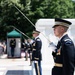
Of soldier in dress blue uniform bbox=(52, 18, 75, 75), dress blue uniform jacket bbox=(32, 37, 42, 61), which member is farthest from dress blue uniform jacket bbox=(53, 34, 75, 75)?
dress blue uniform jacket bbox=(32, 37, 42, 61)

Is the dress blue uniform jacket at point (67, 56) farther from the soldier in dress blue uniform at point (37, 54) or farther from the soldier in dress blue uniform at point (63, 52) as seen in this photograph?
the soldier in dress blue uniform at point (37, 54)

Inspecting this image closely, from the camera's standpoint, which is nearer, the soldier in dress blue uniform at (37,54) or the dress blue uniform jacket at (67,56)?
the dress blue uniform jacket at (67,56)

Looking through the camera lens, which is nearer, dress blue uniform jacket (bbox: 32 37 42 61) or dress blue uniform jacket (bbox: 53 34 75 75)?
dress blue uniform jacket (bbox: 53 34 75 75)

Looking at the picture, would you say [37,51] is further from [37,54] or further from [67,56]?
[67,56]

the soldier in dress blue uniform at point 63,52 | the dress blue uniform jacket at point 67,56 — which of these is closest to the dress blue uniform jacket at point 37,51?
the soldier in dress blue uniform at point 63,52

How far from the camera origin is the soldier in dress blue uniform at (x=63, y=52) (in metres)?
4.96

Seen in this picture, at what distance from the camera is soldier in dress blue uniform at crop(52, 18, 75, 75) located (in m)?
4.96

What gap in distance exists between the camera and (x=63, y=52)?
504cm

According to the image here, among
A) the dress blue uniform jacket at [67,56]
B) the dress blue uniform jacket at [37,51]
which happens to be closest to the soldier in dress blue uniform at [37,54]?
the dress blue uniform jacket at [37,51]

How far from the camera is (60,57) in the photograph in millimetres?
5289

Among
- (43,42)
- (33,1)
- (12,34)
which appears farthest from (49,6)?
(43,42)

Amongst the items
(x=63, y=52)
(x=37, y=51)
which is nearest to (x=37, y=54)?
(x=37, y=51)

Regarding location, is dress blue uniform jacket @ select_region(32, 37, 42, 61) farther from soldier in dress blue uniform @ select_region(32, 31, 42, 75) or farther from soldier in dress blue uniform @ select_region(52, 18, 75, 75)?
soldier in dress blue uniform @ select_region(52, 18, 75, 75)

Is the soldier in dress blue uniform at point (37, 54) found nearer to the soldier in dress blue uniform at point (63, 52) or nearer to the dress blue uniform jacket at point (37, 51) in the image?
the dress blue uniform jacket at point (37, 51)
